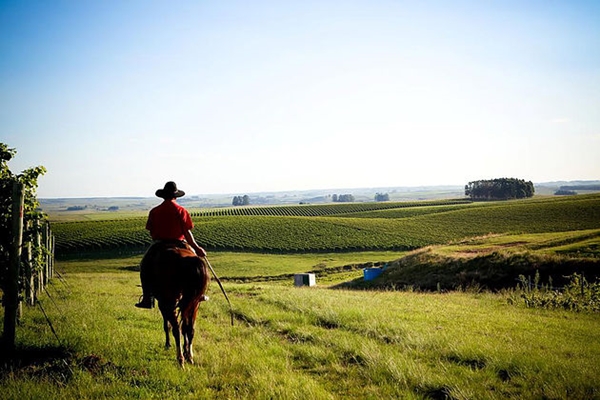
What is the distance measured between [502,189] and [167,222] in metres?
170

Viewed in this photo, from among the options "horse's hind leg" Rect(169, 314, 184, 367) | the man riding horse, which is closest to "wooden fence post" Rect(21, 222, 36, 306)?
the man riding horse

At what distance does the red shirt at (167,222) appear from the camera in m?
8.43

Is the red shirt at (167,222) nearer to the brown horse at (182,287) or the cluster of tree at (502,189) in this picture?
the brown horse at (182,287)

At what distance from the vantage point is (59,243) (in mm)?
73875

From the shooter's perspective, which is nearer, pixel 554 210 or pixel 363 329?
pixel 363 329

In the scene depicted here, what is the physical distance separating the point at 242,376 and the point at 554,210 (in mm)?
90695

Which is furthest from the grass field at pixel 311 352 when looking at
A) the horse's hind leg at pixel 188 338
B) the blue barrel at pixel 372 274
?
the blue barrel at pixel 372 274

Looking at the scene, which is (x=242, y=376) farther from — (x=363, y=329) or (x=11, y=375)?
(x=363, y=329)

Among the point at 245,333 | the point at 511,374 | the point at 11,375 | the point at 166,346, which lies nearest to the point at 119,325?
the point at 166,346

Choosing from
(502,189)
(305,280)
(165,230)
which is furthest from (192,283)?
(502,189)

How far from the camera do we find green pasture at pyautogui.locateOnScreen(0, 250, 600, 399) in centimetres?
613

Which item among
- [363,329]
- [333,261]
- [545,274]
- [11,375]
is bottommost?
[333,261]

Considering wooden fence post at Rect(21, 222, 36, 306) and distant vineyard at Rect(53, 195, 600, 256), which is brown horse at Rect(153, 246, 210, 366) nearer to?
wooden fence post at Rect(21, 222, 36, 306)

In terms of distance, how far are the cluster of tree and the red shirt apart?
168 metres
